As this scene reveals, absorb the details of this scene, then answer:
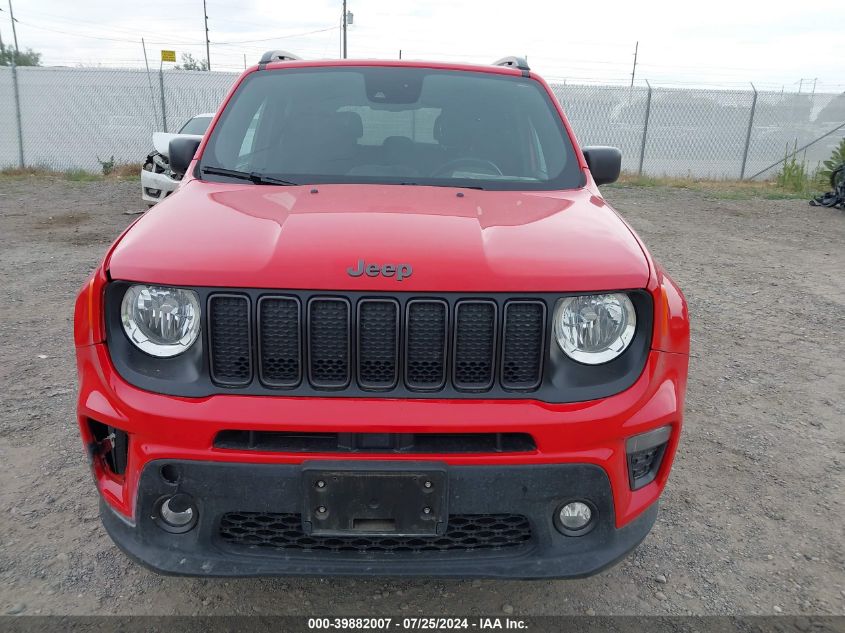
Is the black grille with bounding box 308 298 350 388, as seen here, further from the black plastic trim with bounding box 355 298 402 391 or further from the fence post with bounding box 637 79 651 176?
the fence post with bounding box 637 79 651 176

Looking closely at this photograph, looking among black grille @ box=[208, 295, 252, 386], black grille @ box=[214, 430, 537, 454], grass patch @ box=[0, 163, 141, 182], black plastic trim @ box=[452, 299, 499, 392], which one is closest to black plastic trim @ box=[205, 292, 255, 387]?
black grille @ box=[208, 295, 252, 386]

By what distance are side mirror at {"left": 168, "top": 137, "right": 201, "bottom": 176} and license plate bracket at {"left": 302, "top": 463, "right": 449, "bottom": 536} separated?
1960 mm

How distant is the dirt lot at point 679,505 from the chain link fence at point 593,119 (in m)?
11.8

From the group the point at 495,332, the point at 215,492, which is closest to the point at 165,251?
the point at 215,492

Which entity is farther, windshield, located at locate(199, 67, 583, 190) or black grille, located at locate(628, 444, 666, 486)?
windshield, located at locate(199, 67, 583, 190)

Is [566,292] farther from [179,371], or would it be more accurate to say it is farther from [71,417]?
[71,417]

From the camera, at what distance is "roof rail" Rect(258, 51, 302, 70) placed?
353 centimetres

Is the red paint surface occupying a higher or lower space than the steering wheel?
lower

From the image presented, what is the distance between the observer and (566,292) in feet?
6.22

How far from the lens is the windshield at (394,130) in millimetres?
2916

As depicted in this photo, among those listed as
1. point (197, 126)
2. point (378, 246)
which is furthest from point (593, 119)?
point (378, 246)

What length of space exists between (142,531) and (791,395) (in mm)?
3879

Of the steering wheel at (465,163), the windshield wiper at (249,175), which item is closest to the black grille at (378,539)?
the windshield wiper at (249,175)

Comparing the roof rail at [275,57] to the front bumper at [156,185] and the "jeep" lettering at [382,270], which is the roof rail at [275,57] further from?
the front bumper at [156,185]
